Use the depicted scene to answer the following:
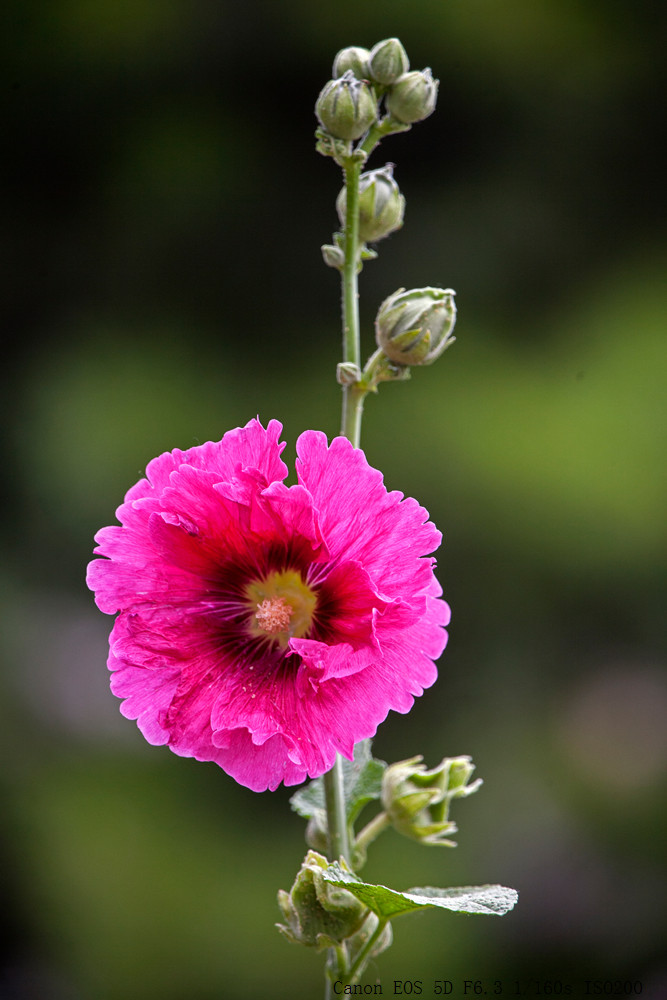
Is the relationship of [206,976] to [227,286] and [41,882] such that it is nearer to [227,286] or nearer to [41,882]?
[41,882]

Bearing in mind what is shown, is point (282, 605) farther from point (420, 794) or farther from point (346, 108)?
point (346, 108)

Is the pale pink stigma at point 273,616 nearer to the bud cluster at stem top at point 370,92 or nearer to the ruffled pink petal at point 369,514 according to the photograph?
the ruffled pink petal at point 369,514

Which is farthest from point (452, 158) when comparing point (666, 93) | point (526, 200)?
point (666, 93)

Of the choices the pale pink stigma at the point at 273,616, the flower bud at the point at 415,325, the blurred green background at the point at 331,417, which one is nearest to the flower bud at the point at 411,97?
the flower bud at the point at 415,325

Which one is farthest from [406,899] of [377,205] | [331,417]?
[331,417]

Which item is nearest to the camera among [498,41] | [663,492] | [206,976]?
[206,976]
